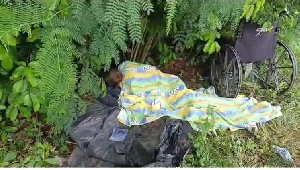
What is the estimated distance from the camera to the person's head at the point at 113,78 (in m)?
3.22

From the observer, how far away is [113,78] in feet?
10.6

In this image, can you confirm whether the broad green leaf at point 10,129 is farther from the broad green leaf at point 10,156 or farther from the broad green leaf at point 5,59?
the broad green leaf at point 5,59

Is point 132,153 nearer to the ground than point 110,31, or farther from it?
nearer to the ground

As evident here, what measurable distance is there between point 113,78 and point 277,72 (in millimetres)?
1521

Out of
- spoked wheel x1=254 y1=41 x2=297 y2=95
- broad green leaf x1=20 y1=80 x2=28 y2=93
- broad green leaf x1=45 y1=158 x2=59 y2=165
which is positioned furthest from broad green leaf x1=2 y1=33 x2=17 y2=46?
spoked wheel x1=254 y1=41 x2=297 y2=95

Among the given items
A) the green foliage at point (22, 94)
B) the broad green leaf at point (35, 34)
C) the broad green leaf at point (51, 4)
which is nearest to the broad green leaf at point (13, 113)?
the green foliage at point (22, 94)

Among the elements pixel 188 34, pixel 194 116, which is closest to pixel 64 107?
pixel 194 116

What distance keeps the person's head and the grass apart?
2.73ft

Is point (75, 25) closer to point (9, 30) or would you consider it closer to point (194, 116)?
point (9, 30)

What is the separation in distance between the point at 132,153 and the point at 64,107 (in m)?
0.55

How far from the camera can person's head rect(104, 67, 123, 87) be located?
3.22m

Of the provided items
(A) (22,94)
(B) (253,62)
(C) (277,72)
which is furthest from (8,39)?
(C) (277,72)

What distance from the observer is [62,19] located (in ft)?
7.13

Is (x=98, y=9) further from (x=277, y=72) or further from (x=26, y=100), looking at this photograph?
(x=277, y=72)
